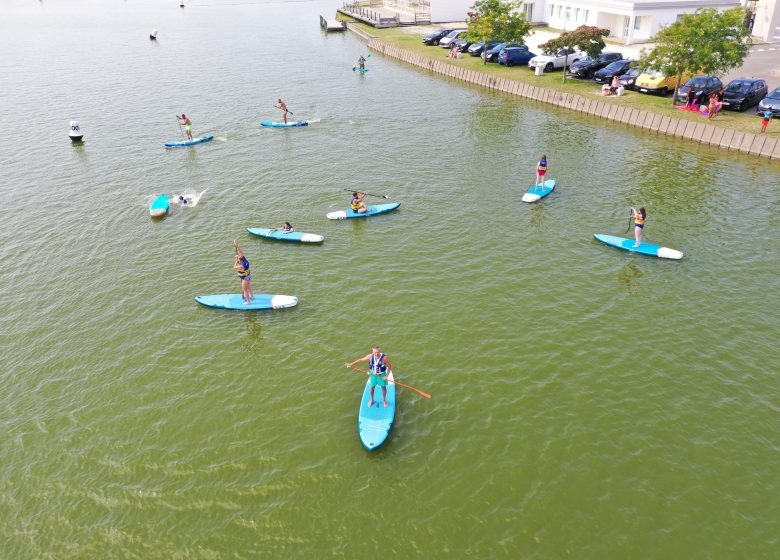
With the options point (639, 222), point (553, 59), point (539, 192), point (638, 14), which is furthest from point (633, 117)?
point (638, 14)

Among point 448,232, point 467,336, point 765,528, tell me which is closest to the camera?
point 765,528

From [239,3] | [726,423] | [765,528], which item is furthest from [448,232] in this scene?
[239,3]

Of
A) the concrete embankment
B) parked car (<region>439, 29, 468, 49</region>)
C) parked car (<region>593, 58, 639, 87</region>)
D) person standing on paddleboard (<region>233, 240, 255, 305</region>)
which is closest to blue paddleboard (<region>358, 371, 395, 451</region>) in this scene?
person standing on paddleboard (<region>233, 240, 255, 305</region>)

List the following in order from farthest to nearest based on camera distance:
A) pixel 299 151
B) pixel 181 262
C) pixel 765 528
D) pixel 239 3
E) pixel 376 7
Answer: pixel 239 3
pixel 376 7
pixel 299 151
pixel 181 262
pixel 765 528

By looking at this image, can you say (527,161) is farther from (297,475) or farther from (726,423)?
(297,475)

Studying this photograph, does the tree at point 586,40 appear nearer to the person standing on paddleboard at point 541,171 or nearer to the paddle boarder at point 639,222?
the person standing on paddleboard at point 541,171

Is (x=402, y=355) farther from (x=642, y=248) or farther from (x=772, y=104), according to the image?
(x=772, y=104)
